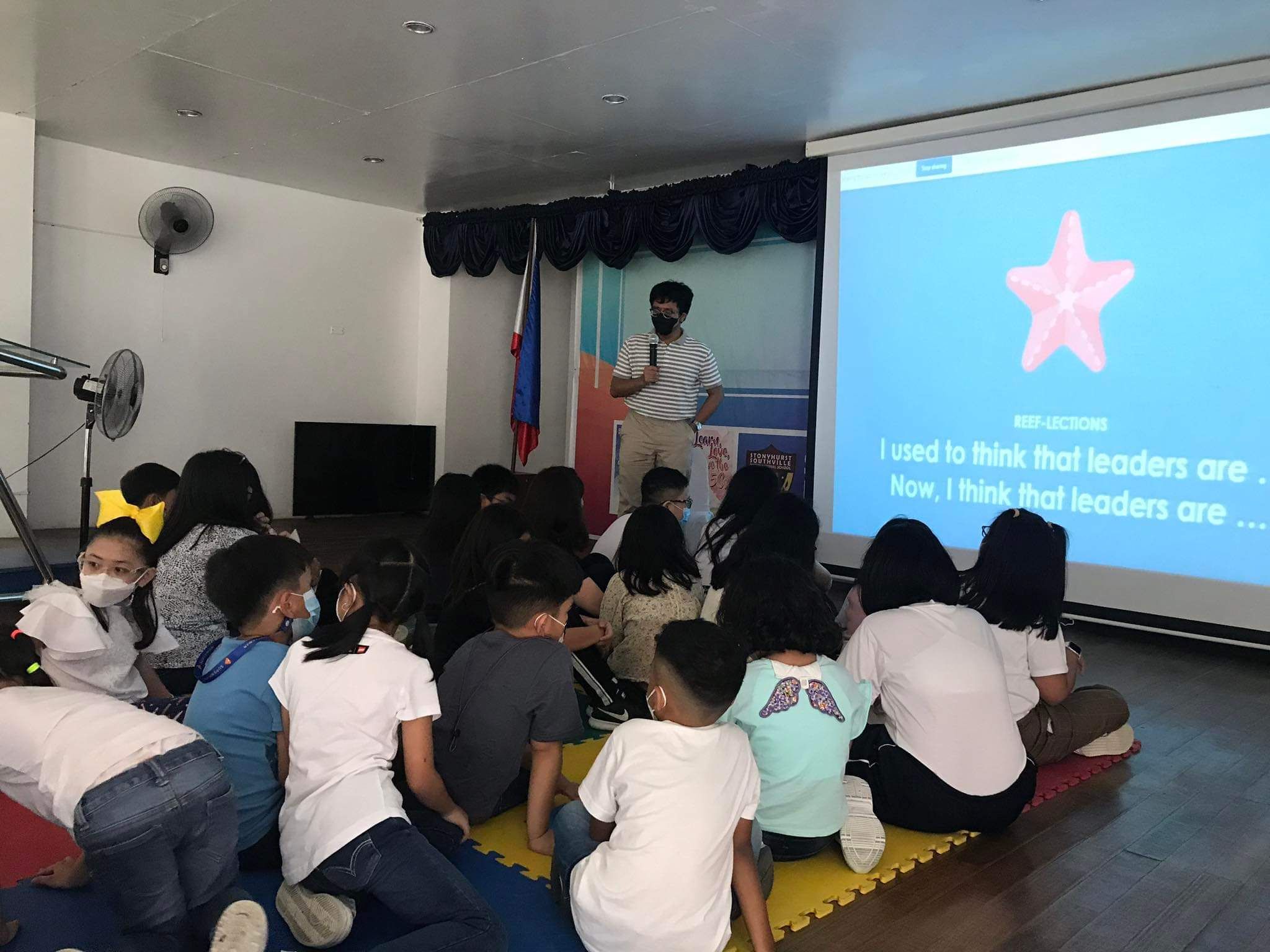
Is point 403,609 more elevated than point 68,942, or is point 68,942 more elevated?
point 403,609

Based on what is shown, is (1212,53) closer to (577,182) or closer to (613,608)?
(613,608)

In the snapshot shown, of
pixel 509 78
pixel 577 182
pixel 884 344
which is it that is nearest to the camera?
pixel 509 78

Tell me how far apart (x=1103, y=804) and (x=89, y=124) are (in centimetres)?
650

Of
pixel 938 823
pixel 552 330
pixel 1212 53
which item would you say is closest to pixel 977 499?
pixel 1212 53

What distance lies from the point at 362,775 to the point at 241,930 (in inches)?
12.3

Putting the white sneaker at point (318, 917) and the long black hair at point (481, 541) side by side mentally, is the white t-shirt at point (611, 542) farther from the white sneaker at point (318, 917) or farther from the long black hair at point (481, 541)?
the white sneaker at point (318, 917)

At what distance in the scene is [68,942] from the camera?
1.87 meters

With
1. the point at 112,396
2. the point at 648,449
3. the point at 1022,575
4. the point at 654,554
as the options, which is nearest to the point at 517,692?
the point at 654,554

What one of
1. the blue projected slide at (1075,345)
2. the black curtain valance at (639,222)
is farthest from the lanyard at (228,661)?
the black curtain valance at (639,222)

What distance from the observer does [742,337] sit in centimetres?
689

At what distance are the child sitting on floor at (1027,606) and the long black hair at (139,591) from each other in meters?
2.08

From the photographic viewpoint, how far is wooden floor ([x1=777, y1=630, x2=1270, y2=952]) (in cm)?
202

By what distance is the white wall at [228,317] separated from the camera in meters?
6.68

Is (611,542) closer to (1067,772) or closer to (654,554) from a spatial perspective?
(654,554)
